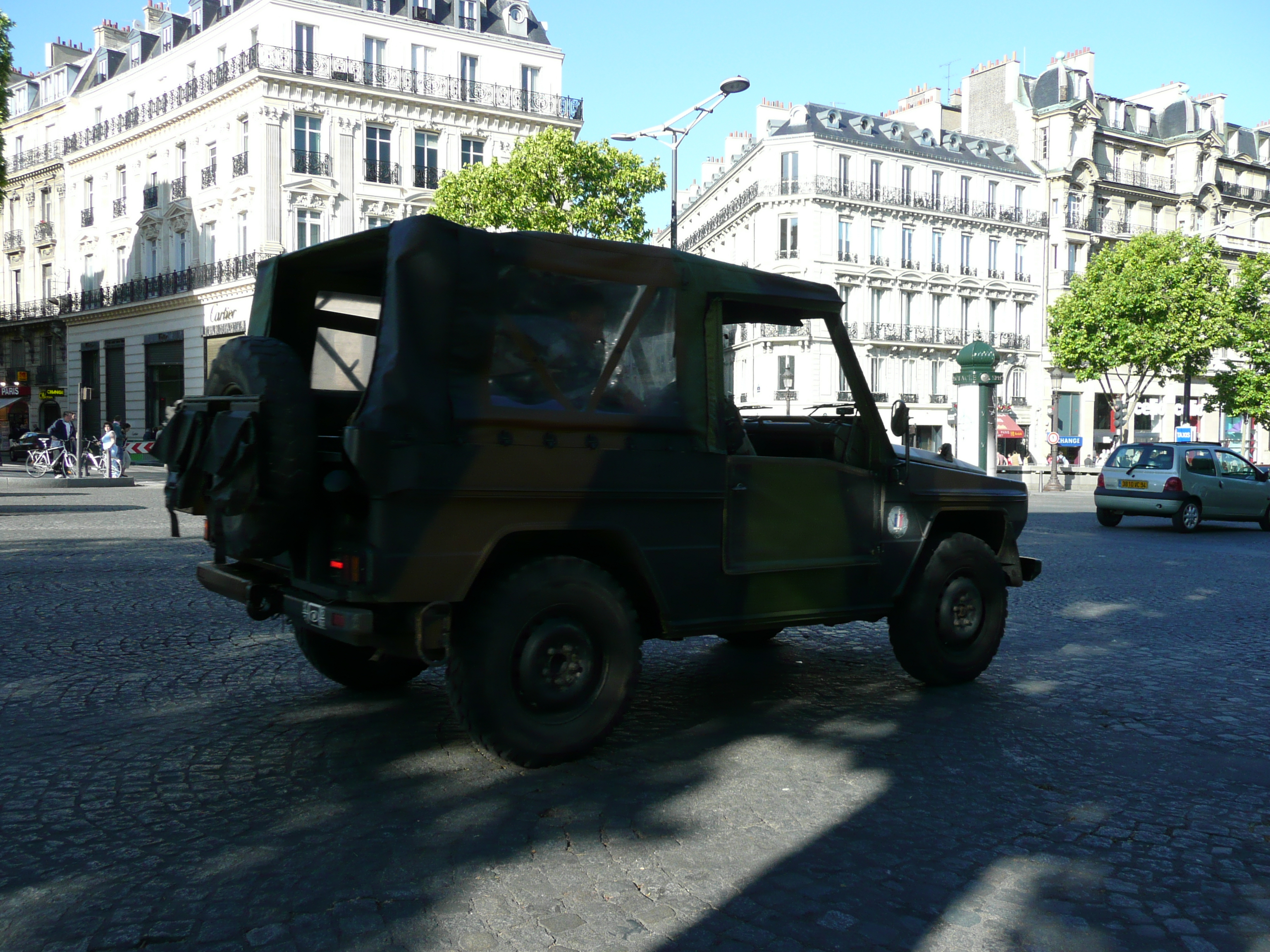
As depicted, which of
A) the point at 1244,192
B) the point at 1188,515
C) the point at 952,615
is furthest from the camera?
the point at 1244,192

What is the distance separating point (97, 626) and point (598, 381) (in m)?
4.80

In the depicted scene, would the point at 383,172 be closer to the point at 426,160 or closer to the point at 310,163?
the point at 426,160

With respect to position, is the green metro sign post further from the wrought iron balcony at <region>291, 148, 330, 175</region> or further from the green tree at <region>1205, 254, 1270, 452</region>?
the wrought iron balcony at <region>291, 148, 330, 175</region>

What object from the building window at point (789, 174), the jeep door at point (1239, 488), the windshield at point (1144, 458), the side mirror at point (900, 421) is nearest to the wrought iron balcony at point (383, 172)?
the building window at point (789, 174)

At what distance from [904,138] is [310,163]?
3221cm

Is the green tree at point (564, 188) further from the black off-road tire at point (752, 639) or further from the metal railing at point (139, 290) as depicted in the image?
the black off-road tire at point (752, 639)

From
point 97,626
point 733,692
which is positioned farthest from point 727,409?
point 97,626

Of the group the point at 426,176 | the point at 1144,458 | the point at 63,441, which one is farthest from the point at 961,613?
the point at 426,176

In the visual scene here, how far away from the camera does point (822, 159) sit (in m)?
54.0

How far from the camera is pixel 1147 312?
1754 inches

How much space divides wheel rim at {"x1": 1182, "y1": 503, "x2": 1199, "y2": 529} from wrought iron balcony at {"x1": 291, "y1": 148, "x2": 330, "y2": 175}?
30756mm

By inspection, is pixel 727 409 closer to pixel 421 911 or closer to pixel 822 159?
pixel 421 911

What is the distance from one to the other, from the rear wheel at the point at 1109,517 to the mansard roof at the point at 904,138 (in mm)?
38286

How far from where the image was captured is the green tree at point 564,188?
31453 mm
